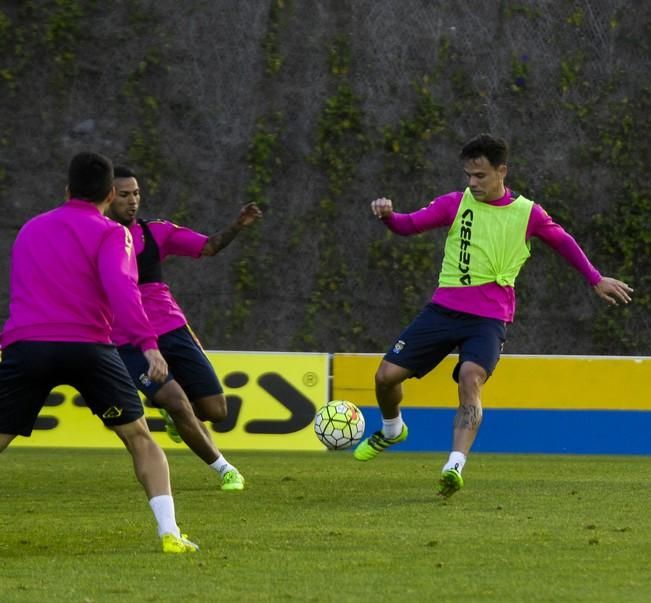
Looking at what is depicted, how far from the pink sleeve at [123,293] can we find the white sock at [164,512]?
69 cm

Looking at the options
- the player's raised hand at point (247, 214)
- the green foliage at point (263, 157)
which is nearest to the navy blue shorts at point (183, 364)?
the player's raised hand at point (247, 214)

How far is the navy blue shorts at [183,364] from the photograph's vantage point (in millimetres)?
10109

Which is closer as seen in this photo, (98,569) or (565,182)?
(98,569)

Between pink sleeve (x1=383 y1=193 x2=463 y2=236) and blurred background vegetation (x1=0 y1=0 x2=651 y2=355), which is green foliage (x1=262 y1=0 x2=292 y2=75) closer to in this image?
blurred background vegetation (x1=0 y1=0 x2=651 y2=355)

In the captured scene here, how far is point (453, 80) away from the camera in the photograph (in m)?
19.4

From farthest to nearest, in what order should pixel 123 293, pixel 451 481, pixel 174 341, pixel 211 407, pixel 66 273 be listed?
pixel 211 407 < pixel 174 341 < pixel 451 481 < pixel 66 273 < pixel 123 293

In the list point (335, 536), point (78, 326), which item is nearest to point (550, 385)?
point (335, 536)

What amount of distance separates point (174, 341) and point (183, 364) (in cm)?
17

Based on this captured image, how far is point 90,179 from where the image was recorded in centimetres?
681

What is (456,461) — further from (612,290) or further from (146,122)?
(146,122)

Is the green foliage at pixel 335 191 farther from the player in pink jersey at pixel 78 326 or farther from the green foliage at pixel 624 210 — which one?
the player in pink jersey at pixel 78 326

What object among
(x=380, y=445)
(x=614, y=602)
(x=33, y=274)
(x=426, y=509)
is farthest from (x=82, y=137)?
(x=614, y=602)

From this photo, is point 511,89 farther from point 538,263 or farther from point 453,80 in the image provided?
point 538,263

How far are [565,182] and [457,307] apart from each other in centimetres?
993
